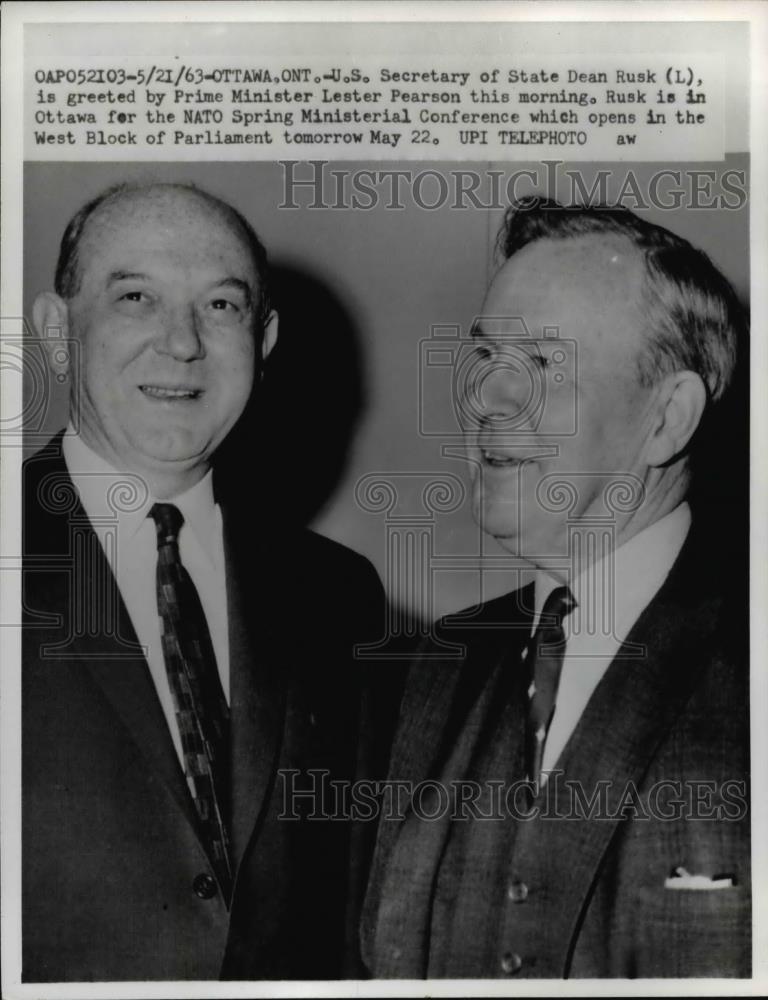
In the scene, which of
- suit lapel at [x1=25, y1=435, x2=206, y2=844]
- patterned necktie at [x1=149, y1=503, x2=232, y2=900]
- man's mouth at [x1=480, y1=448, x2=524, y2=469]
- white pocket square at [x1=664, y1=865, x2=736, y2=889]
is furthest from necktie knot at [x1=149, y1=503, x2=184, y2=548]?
white pocket square at [x1=664, y1=865, x2=736, y2=889]

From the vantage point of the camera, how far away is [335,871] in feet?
5.80

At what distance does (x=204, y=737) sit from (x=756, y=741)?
0.91 meters

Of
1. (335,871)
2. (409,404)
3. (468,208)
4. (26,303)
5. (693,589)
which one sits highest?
(468,208)

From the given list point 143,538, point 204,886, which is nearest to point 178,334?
point 143,538

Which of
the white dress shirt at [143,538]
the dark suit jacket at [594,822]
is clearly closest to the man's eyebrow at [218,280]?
the white dress shirt at [143,538]

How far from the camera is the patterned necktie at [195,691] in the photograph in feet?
5.71

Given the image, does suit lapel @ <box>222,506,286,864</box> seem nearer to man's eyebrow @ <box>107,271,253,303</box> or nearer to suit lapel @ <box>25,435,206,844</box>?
suit lapel @ <box>25,435,206,844</box>

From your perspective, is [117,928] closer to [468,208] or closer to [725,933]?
[725,933]

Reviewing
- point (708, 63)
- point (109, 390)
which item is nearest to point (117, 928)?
point (109, 390)

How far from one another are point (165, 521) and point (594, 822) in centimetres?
85

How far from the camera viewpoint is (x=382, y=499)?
5.91 feet

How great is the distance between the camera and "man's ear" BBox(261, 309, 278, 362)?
1.80m

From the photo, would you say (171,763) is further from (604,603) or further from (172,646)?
(604,603)

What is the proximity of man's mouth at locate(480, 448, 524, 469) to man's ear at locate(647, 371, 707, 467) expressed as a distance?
0.22m
